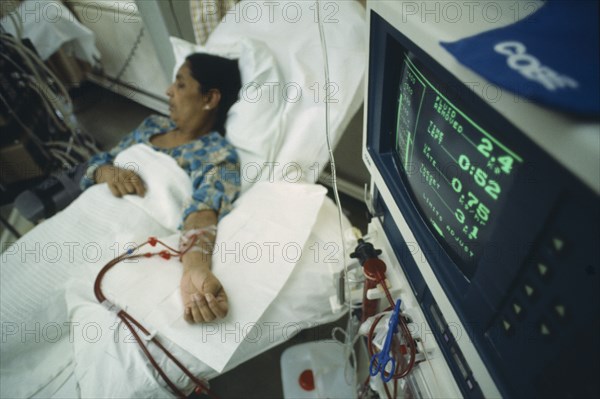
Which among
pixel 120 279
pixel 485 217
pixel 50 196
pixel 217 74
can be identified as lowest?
pixel 50 196

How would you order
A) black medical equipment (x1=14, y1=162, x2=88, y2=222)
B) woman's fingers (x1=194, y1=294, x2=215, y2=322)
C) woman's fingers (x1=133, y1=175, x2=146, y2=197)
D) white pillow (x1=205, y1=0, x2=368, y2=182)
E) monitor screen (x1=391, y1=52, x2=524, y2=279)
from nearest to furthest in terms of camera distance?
1. monitor screen (x1=391, y1=52, x2=524, y2=279)
2. woman's fingers (x1=194, y1=294, x2=215, y2=322)
3. white pillow (x1=205, y1=0, x2=368, y2=182)
4. woman's fingers (x1=133, y1=175, x2=146, y2=197)
5. black medical equipment (x1=14, y1=162, x2=88, y2=222)

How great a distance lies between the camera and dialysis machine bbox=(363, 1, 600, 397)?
27 cm

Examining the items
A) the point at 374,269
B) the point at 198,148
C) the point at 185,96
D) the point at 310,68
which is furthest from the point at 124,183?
the point at 374,269

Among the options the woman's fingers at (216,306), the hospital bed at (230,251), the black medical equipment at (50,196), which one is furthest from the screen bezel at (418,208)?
the black medical equipment at (50,196)

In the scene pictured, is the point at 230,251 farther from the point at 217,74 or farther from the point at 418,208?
the point at 217,74

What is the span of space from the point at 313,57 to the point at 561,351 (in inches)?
47.7

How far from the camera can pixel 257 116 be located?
132 centimetres

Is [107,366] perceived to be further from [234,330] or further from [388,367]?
[388,367]

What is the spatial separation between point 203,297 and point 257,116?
0.79 metres

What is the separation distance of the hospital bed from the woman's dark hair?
6 cm

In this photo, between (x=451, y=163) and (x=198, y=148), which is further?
(x=198, y=148)

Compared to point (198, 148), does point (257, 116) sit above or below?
above

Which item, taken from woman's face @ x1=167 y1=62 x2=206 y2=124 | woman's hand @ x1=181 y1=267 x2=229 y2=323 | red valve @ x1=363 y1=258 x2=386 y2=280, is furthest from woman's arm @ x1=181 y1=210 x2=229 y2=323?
woman's face @ x1=167 y1=62 x2=206 y2=124

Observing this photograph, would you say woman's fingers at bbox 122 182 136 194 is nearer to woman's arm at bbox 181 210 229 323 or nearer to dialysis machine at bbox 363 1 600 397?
woman's arm at bbox 181 210 229 323
